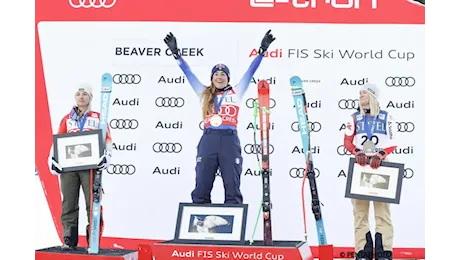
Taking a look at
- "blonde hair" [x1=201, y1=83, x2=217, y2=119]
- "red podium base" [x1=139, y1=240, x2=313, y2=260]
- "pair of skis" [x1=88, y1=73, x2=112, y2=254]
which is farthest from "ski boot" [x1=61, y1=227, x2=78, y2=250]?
"blonde hair" [x1=201, y1=83, x2=217, y2=119]

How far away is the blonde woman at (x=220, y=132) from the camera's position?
5.37 metres

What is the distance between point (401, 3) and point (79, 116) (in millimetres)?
2707

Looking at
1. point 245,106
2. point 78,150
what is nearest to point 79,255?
point 78,150

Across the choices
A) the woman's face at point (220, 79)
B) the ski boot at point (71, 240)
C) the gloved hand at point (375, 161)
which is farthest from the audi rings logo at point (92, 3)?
the gloved hand at point (375, 161)

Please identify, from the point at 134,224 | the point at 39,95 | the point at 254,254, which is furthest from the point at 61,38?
the point at 254,254

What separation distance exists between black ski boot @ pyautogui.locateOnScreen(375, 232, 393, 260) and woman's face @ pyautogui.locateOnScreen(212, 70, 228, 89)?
162 cm

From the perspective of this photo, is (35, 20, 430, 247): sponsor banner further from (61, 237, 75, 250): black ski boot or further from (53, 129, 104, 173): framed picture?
(53, 129, 104, 173): framed picture

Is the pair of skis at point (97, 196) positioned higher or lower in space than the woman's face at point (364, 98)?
lower

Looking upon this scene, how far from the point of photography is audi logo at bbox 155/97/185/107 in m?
5.85

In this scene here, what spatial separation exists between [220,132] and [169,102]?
686mm

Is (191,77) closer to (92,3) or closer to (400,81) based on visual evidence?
(92,3)

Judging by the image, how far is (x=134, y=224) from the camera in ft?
19.2

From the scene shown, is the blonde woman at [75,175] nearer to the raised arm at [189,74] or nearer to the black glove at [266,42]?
the raised arm at [189,74]

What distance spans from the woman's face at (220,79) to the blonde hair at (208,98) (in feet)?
0.13
